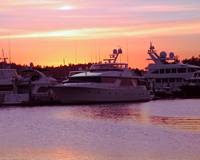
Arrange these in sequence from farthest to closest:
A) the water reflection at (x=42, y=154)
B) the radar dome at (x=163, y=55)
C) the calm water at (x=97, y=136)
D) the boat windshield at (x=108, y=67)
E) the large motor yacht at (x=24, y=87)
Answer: the radar dome at (x=163, y=55) < the boat windshield at (x=108, y=67) < the large motor yacht at (x=24, y=87) < the calm water at (x=97, y=136) < the water reflection at (x=42, y=154)

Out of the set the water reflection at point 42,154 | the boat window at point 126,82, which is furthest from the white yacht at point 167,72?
the water reflection at point 42,154

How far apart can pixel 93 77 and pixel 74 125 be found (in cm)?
2747

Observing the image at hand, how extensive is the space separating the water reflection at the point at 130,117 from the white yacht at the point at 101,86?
3885 millimetres

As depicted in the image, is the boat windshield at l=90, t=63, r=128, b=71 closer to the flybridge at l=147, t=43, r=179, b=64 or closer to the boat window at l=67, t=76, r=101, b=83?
the boat window at l=67, t=76, r=101, b=83

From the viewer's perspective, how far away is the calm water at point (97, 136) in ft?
97.7

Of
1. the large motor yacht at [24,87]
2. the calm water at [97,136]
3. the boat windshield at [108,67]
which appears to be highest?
the boat windshield at [108,67]

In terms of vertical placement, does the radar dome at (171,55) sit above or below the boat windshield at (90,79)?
above

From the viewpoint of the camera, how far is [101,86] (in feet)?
241

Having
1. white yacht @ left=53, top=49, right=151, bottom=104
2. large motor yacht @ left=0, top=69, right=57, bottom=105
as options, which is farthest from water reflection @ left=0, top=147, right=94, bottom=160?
large motor yacht @ left=0, top=69, right=57, bottom=105

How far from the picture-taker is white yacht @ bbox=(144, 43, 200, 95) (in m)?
106

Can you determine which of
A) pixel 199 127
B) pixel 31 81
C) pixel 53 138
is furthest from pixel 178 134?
pixel 31 81

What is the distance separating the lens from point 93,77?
7350cm

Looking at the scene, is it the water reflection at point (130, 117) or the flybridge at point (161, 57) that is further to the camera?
the flybridge at point (161, 57)

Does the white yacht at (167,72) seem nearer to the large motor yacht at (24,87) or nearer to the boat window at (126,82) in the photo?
the boat window at (126,82)
